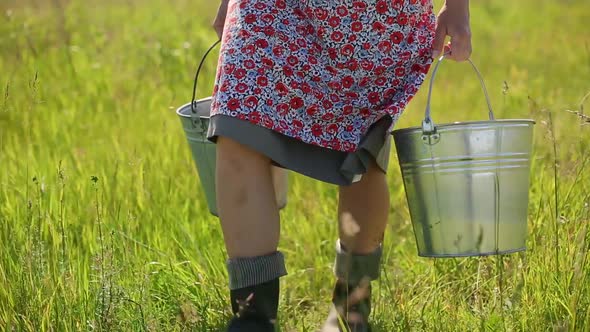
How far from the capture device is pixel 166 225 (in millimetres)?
3369

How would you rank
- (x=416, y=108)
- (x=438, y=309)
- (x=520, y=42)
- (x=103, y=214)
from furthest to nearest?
(x=520, y=42)
(x=416, y=108)
(x=103, y=214)
(x=438, y=309)

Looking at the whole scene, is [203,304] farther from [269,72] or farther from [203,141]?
[269,72]

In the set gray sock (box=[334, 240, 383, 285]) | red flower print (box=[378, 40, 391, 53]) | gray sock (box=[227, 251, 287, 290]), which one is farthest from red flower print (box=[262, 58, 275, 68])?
gray sock (box=[334, 240, 383, 285])

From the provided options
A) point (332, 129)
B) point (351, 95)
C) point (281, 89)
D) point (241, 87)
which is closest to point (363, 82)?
point (351, 95)

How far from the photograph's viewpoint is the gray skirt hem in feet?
7.84

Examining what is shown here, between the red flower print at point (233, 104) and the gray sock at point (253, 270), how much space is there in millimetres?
351

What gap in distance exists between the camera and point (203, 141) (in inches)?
114

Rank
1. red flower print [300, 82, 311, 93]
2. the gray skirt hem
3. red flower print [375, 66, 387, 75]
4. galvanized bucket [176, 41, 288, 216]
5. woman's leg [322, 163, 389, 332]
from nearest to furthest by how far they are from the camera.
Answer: the gray skirt hem < red flower print [300, 82, 311, 93] < red flower print [375, 66, 387, 75] < woman's leg [322, 163, 389, 332] < galvanized bucket [176, 41, 288, 216]

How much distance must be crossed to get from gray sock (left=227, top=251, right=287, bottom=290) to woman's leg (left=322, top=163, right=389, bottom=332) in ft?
1.05

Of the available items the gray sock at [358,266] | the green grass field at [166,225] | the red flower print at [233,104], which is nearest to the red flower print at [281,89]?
the red flower print at [233,104]

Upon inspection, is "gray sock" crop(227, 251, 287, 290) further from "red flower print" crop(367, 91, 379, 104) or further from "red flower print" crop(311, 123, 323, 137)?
"red flower print" crop(367, 91, 379, 104)

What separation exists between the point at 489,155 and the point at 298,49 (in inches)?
20.3

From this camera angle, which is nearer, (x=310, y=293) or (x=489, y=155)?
(x=489, y=155)

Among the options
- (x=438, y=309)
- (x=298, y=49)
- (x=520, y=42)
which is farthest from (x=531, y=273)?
(x=520, y=42)
